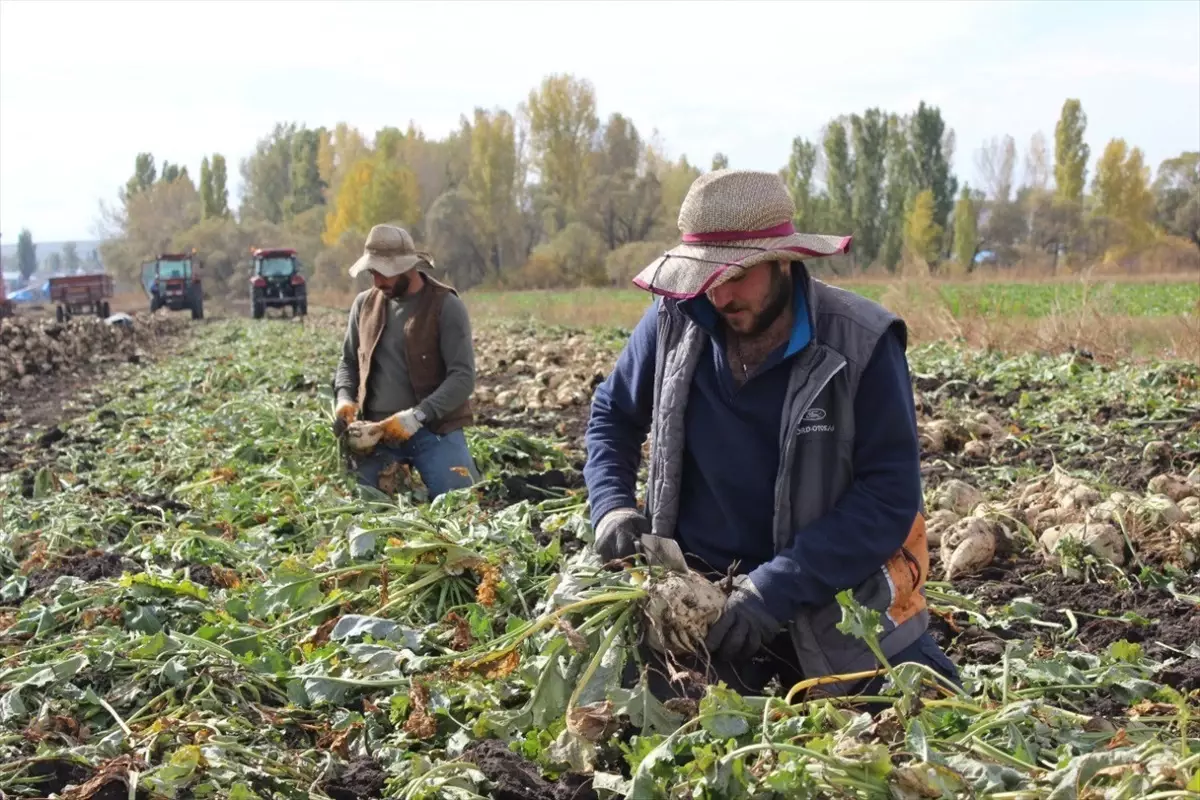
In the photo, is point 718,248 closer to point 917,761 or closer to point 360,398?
point 917,761

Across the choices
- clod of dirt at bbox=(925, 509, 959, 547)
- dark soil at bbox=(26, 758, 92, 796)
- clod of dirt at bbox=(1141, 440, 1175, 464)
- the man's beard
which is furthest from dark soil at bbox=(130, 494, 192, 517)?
clod of dirt at bbox=(1141, 440, 1175, 464)

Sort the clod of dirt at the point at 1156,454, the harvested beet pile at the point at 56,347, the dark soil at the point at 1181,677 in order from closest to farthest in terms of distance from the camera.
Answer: the dark soil at the point at 1181,677, the clod of dirt at the point at 1156,454, the harvested beet pile at the point at 56,347

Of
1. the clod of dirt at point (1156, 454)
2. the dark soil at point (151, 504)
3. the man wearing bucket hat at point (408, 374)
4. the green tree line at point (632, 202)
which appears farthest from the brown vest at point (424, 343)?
the green tree line at point (632, 202)

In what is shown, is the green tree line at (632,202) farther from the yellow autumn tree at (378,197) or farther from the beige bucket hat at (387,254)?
the beige bucket hat at (387,254)

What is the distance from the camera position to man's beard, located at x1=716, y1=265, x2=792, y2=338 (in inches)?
119

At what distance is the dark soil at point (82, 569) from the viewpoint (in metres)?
4.82

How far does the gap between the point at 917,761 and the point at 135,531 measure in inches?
168

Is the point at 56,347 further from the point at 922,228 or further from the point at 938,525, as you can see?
the point at 922,228

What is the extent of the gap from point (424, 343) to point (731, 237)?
11.2 ft

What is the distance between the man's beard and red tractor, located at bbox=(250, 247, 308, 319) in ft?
102

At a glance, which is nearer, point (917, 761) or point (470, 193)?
point (917, 761)

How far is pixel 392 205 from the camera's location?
60.1 meters

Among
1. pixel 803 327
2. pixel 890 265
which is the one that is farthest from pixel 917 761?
pixel 890 265

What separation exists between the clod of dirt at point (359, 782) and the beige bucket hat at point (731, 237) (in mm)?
1383
